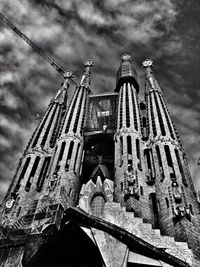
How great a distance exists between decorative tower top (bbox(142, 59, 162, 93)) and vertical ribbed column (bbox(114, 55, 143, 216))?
275 cm

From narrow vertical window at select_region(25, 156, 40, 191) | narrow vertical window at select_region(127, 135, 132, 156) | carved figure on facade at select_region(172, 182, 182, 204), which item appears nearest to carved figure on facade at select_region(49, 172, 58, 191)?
narrow vertical window at select_region(25, 156, 40, 191)

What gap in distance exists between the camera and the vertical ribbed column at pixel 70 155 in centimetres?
2752

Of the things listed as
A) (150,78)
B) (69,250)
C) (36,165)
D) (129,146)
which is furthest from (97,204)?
(150,78)

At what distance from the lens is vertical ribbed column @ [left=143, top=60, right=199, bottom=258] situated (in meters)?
21.4

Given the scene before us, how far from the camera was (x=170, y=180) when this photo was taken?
25422 millimetres

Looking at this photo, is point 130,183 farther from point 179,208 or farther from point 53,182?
point 53,182

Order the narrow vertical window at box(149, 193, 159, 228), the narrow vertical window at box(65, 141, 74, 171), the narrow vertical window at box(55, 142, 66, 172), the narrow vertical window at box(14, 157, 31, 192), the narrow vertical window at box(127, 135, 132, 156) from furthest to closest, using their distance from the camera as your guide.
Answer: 1. the narrow vertical window at box(127, 135, 132, 156)
2. the narrow vertical window at box(65, 141, 74, 171)
3. the narrow vertical window at box(55, 142, 66, 172)
4. the narrow vertical window at box(14, 157, 31, 192)
5. the narrow vertical window at box(149, 193, 159, 228)

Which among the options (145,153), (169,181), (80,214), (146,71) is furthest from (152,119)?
(80,214)

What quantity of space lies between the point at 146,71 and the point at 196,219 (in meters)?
33.8

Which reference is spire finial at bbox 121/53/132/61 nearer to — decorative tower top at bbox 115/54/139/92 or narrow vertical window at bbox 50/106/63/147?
decorative tower top at bbox 115/54/139/92

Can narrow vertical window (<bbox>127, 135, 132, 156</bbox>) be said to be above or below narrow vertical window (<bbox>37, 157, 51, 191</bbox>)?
above

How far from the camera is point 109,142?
3709 centimetres

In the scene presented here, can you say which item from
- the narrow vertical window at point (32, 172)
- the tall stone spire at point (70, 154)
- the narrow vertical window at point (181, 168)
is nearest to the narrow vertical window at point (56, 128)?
the tall stone spire at point (70, 154)

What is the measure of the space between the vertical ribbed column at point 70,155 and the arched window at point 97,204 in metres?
1.94
